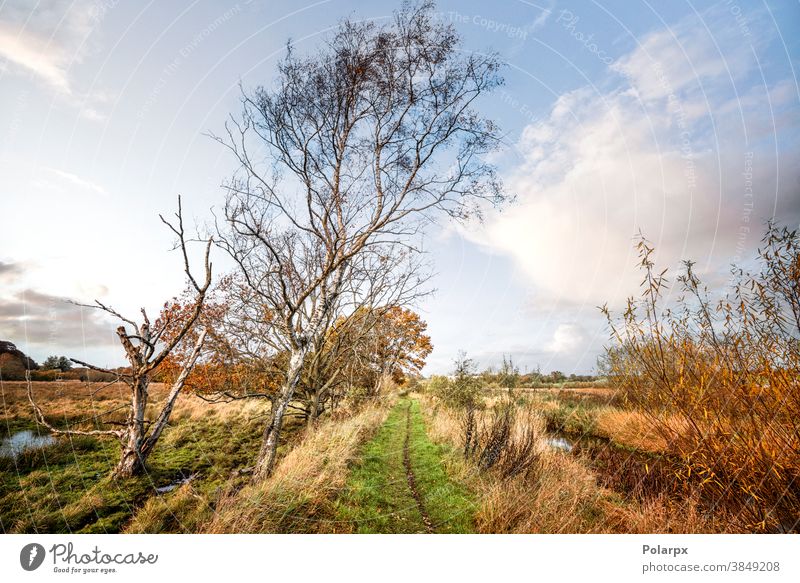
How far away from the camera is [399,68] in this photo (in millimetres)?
5277

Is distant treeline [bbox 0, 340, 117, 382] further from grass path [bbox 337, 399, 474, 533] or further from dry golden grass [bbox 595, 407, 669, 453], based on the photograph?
dry golden grass [bbox 595, 407, 669, 453]

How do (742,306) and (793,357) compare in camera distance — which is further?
(742,306)

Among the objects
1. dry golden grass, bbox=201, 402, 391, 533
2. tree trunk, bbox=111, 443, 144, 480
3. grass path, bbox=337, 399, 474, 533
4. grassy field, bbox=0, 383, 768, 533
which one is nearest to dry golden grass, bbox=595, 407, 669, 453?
grassy field, bbox=0, 383, 768, 533

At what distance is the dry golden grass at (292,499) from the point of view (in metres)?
3.00

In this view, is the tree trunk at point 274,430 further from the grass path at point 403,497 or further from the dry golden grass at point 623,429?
the dry golden grass at point 623,429

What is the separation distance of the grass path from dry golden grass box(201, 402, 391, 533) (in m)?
0.24

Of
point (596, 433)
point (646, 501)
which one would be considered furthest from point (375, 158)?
point (596, 433)

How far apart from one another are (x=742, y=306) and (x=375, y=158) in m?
6.15

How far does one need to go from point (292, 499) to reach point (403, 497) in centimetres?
175

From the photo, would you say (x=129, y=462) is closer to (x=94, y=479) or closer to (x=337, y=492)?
(x=94, y=479)

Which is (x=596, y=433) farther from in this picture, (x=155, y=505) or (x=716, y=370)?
(x=155, y=505)

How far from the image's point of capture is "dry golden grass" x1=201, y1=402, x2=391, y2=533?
3.00m
